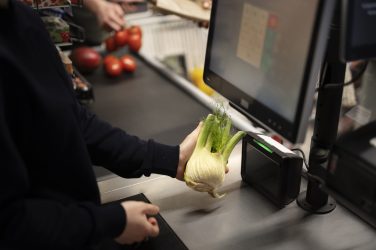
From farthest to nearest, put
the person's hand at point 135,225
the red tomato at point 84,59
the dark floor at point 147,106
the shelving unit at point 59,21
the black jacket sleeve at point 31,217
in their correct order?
the red tomato at point 84,59, the dark floor at point 147,106, the shelving unit at point 59,21, the person's hand at point 135,225, the black jacket sleeve at point 31,217

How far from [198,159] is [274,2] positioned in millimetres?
358

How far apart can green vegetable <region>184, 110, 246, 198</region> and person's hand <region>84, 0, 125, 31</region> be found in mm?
868

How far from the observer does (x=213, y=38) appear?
0.93 m

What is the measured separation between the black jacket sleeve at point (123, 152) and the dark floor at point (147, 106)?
44cm

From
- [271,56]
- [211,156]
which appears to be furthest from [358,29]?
[211,156]

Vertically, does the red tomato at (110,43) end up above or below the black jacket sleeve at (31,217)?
below

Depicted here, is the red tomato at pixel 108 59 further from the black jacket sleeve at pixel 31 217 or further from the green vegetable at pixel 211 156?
the black jacket sleeve at pixel 31 217

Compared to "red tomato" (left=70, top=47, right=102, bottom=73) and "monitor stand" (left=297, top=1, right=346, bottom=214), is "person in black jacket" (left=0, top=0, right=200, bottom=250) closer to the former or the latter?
"monitor stand" (left=297, top=1, right=346, bottom=214)

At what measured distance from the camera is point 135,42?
2.12 meters

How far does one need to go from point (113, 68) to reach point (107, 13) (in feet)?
1.01

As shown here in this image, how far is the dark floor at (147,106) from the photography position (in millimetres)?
1614

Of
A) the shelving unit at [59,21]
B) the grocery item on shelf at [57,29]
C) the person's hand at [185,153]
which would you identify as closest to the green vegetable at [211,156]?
the person's hand at [185,153]

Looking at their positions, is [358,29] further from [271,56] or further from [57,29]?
[57,29]

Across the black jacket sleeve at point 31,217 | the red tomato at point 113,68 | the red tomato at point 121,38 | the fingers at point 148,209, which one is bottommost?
the red tomato at point 113,68
